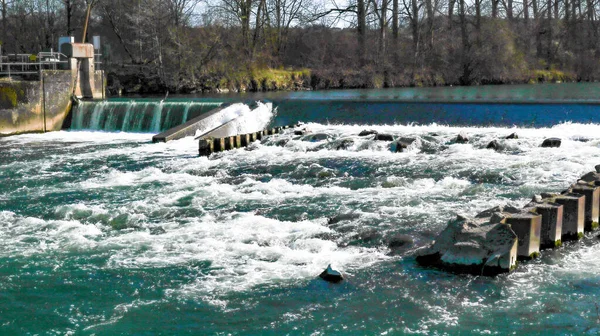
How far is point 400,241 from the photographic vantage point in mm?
10852

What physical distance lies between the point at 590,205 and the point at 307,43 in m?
38.2

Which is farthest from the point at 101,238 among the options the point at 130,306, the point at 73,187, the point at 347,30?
the point at 347,30

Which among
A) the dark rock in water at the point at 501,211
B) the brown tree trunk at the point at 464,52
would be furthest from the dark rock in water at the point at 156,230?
the brown tree trunk at the point at 464,52

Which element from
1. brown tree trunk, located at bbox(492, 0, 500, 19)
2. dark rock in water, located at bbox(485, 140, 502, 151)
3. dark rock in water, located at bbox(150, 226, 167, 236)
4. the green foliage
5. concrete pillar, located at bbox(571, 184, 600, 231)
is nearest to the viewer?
concrete pillar, located at bbox(571, 184, 600, 231)

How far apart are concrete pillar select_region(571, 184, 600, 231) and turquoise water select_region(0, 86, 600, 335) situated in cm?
57

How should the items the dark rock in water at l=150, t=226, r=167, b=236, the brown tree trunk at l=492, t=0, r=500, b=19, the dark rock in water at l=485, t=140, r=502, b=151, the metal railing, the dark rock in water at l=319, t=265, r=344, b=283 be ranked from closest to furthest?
the dark rock in water at l=319, t=265, r=344, b=283 < the dark rock in water at l=150, t=226, r=167, b=236 < the dark rock in water at l=485, t=140, r=502, b=151 < the metal railing < the brown tree trunk at l=492, t=0, r=500, b=19

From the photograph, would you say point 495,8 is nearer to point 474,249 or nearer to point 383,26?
point 383,26

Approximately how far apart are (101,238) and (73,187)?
4.80m

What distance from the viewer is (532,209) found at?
10.5 metres

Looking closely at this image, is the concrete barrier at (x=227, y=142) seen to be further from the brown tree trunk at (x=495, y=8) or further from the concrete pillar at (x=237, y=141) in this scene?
the brown tree trunk at (x=495, y=8)

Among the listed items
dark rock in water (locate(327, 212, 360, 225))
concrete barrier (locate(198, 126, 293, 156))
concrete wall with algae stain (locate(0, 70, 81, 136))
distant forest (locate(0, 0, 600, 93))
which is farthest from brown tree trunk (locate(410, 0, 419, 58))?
dark rock in water (locate(327, 212, 360, 225))

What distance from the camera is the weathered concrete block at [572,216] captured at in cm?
1099

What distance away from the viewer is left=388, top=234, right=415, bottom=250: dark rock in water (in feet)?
35.1

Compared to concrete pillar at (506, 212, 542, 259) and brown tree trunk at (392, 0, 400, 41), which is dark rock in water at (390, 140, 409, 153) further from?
brown tree trunk at (392, 0, 400, 41)
